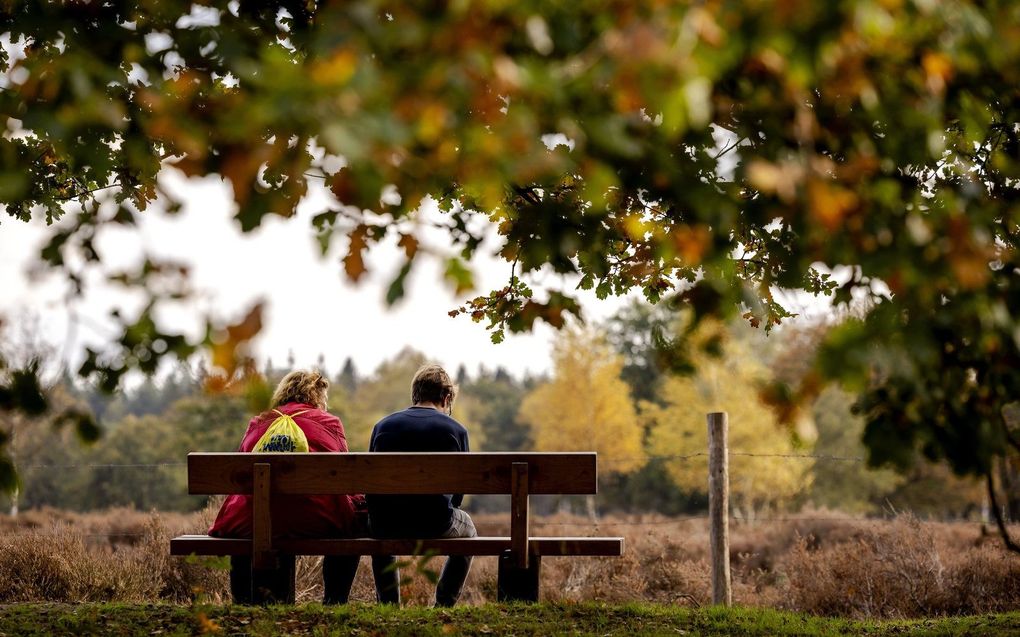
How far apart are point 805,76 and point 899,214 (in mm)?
911

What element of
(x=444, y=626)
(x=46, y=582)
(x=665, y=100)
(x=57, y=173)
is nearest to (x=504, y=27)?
(x=665, y=100)

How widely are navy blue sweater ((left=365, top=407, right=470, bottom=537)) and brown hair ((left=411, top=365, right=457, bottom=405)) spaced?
0.34 ft

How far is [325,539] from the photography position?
505cm

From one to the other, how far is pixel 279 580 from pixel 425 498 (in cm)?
94

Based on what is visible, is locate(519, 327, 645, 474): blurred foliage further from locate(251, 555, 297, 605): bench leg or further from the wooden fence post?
locate(251, 555, 297, 605): bench leg

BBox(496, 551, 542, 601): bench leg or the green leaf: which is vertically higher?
the green leaf

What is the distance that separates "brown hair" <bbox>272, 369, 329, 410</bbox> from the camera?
563 cm

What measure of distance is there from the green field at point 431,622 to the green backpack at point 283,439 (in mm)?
879

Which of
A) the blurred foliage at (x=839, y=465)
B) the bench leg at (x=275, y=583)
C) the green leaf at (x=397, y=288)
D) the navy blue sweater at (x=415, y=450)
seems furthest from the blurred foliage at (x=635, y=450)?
the green leaf at (x=397, y=288)

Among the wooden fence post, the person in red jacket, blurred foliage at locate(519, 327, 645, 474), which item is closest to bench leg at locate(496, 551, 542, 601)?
the person in red jacket

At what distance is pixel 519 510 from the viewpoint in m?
4.79

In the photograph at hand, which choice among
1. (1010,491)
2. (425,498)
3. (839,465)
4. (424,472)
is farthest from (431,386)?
(839,465)

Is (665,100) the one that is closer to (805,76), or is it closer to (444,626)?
(805,76)

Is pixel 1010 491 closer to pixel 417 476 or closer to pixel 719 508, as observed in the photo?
pixel 719 508
